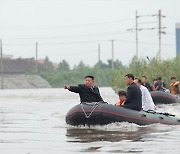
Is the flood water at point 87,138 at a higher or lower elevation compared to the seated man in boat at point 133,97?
lower

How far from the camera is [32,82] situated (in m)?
112

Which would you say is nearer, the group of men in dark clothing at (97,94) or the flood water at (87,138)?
the flood water at (87,138)

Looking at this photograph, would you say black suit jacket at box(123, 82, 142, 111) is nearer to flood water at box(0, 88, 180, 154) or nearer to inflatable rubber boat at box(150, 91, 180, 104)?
flood water at box(0, 88, 180, 154)

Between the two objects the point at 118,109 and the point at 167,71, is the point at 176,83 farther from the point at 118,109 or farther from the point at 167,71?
the point at 118,109

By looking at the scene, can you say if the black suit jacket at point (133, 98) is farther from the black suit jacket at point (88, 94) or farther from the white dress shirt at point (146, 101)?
the white dress shirt at point (146, 101)

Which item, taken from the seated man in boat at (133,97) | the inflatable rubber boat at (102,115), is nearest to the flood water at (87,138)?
the inflatable rubber boat at (102,115)

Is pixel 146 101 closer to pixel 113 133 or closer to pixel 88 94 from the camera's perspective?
pixel 88 94

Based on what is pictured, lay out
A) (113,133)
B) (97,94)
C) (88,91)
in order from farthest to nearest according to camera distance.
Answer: (97,94) → (88,91) → (113,133)

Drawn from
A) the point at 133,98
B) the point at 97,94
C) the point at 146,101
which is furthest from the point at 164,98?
the point at 97,94

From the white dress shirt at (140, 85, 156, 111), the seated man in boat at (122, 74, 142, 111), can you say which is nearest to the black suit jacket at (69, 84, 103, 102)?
the seated man in boat at (122, 74, 142, 111)

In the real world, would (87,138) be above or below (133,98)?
below

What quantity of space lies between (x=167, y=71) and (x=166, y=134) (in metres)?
30.1

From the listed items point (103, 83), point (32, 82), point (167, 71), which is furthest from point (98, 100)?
point (103, 83)

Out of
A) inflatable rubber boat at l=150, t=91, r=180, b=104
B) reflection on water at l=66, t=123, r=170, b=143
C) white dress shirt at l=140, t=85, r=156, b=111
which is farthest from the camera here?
inflatable rubber boat at l=150, t=91, r=180, b=104
